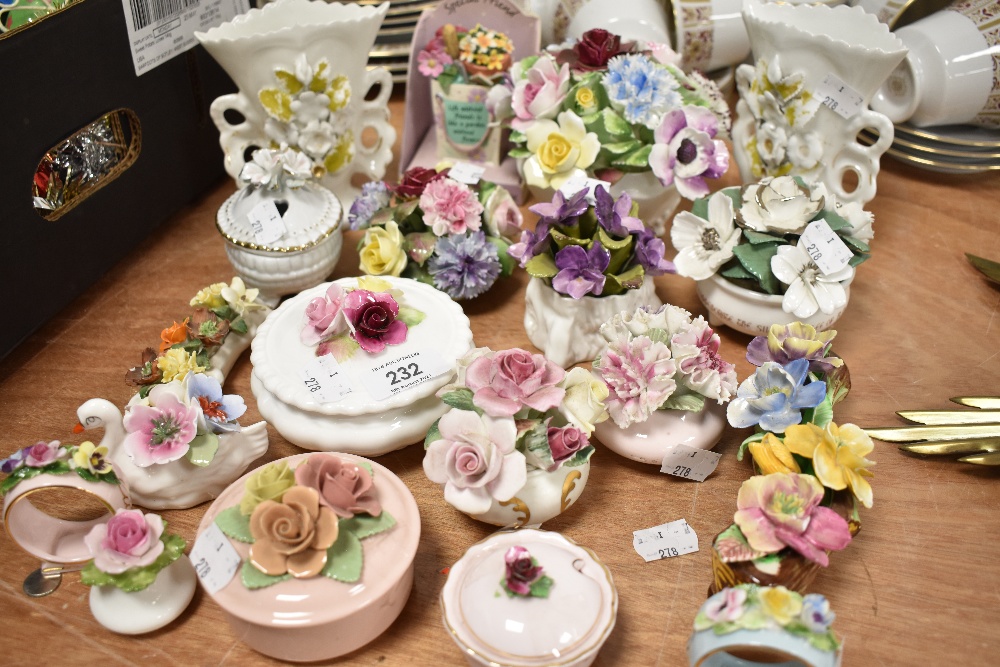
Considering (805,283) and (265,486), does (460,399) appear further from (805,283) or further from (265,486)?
(805,283)

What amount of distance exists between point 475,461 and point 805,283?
74cm

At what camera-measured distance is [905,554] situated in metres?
1.24

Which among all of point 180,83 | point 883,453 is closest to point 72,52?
point 180,83

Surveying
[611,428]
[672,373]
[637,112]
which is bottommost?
[611,428]

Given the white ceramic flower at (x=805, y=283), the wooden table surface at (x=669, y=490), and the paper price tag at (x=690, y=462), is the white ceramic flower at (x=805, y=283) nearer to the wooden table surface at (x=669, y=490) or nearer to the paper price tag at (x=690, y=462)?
the wooden table surface at (x=669, y=490)

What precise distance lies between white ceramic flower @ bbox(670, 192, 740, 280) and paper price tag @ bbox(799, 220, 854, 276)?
13cm

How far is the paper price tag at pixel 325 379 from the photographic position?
132cm

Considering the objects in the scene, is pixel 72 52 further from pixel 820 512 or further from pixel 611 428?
pixel 820 512

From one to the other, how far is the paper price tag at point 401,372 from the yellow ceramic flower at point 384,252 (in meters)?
0.28

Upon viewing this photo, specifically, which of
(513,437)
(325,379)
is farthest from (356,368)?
(513,437)

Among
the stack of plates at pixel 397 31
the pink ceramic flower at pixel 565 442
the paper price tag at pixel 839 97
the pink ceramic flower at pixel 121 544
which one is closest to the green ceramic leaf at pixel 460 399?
the pink ceramic flower at pixel 565 442

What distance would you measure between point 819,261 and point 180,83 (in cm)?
140

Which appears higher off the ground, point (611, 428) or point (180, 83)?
point (180, 83)

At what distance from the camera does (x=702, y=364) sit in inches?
50.4
